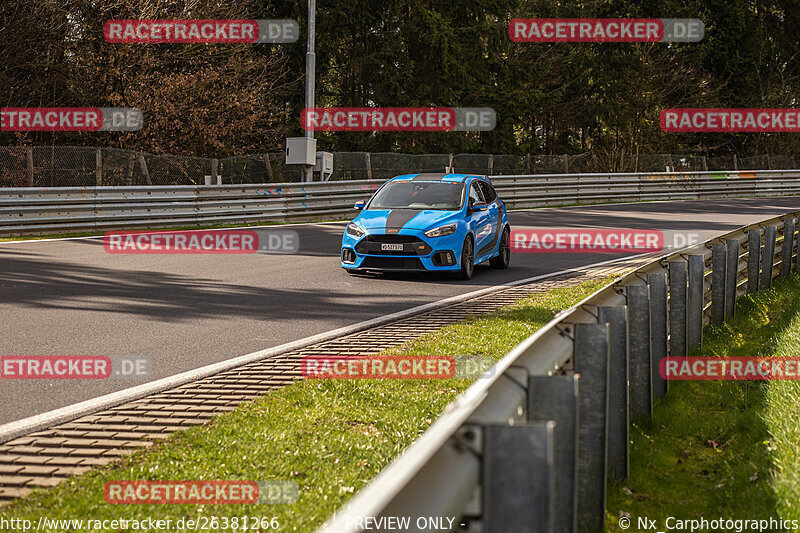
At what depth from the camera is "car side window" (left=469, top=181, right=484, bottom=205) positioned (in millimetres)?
14496

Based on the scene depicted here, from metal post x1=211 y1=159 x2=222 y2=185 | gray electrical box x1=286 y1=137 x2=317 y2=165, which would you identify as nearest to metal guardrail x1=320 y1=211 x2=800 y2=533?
gray electrical box x1=286 y1=137 x2=317 y2=165

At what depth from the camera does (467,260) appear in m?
13.7

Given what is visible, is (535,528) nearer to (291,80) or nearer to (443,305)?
(443,305)

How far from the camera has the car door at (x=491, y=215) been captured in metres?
14.5

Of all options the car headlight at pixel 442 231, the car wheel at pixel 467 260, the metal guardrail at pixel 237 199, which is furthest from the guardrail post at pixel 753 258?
the metal guardrail at pixel 237 199

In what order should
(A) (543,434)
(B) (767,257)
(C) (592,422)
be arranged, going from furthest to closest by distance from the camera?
(B) (767,257), (C) (592,422), (A) (543,434)

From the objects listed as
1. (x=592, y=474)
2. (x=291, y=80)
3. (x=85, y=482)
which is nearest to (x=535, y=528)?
(x=592, y=474)

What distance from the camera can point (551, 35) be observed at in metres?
42.7

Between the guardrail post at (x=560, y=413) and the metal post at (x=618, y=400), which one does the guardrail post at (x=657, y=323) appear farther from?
the guardrail post at (x=560, y=413)

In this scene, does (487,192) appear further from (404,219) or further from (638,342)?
(638,342)

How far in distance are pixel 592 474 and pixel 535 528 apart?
→ 1.58m

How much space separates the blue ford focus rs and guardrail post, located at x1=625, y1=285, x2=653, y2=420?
25.2 feet

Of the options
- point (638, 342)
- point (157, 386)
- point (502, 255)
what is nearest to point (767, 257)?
point (502, 255)

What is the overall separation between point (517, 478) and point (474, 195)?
1244cm
